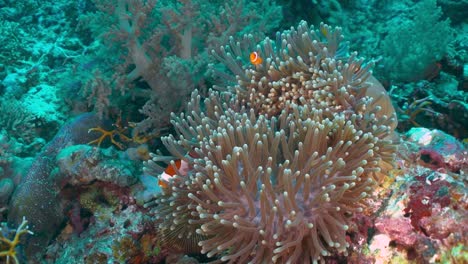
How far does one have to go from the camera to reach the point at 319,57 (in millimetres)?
3689

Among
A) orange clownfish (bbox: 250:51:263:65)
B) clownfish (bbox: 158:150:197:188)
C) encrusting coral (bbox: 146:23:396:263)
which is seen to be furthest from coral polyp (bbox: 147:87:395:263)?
orange clownfish (bbox: 250:51:263:65)

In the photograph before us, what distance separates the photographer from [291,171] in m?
2.76

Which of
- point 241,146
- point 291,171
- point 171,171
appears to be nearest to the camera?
point 291,171

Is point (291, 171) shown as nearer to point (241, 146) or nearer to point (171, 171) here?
point (241, 146)

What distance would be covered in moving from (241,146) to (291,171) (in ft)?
1.71

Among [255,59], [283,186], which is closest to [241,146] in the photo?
[283,186]

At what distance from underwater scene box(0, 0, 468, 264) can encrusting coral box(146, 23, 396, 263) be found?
15 mm

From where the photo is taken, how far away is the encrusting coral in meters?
2.73

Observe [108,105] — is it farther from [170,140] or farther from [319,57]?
[319,57]

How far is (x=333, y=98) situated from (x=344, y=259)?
1483mm

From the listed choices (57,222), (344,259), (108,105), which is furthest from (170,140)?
(108,105)

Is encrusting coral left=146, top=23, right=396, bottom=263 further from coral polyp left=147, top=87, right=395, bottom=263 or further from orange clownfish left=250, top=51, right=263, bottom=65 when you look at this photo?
orange clownfish left=250, top=51, right=263, bottom=65

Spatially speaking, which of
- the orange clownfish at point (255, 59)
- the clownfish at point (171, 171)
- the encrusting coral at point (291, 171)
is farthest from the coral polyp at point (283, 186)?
the orange clownfish at point (255, 59)

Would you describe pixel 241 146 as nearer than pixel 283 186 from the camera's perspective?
No
